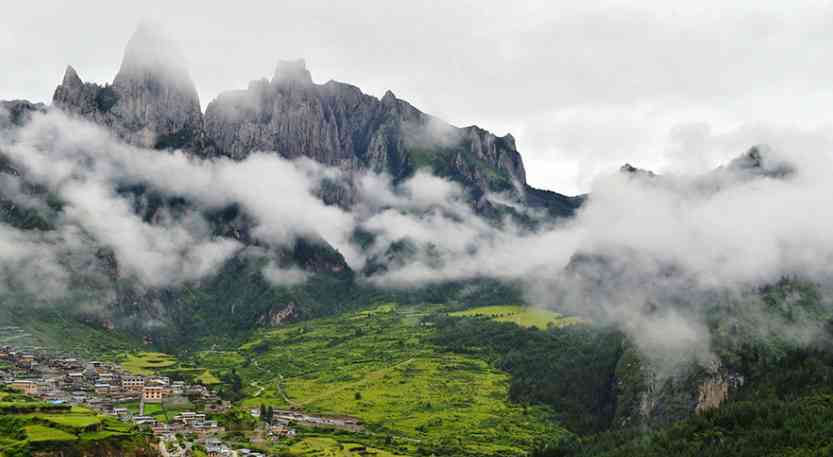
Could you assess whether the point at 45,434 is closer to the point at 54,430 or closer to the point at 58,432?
the point at 58,432

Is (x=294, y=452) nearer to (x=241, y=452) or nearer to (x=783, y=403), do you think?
(x=241, y=452)

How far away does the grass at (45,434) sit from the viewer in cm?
13900

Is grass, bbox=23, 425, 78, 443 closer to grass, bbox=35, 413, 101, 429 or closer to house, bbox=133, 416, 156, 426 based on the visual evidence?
grass, bbox=35, 413, 101, 429

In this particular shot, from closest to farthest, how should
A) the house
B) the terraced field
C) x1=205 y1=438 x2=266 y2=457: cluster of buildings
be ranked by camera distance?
the terraced field → x1=205 y1=438 x2=266 y2=457: cluster of buildings → the house

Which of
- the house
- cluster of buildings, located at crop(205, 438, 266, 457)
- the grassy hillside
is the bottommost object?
cluster of buildings, located at crop(205, 438, 266, 457)

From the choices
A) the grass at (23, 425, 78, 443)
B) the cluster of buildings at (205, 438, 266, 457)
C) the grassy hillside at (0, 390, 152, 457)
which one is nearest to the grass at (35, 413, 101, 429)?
the grassy hillside at (0, 390, 152, 457)

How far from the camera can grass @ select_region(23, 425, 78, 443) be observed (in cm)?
13900

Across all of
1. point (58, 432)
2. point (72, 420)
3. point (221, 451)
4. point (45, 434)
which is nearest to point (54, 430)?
point (58, 432)

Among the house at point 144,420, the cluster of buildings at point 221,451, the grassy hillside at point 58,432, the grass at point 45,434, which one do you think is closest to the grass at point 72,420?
the grassy hillside at point 58,432

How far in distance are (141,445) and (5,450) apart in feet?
82.7

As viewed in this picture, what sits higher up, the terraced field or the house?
the terraced field

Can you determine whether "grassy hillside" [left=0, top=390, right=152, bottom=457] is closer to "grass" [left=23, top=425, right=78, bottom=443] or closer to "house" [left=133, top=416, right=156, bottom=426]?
"grass" [left=23, top=425, right=78, bottom=443]

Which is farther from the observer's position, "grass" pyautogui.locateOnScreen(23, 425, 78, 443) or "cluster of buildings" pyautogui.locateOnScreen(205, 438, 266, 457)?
"cluster of buildings" pyautogui.locateOnScreen(205, 438, 266, 457)

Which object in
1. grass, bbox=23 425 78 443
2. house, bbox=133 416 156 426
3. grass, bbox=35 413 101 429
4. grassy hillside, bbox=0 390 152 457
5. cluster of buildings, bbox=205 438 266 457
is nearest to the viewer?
grassy hillside, bbox=0 390 152 457
